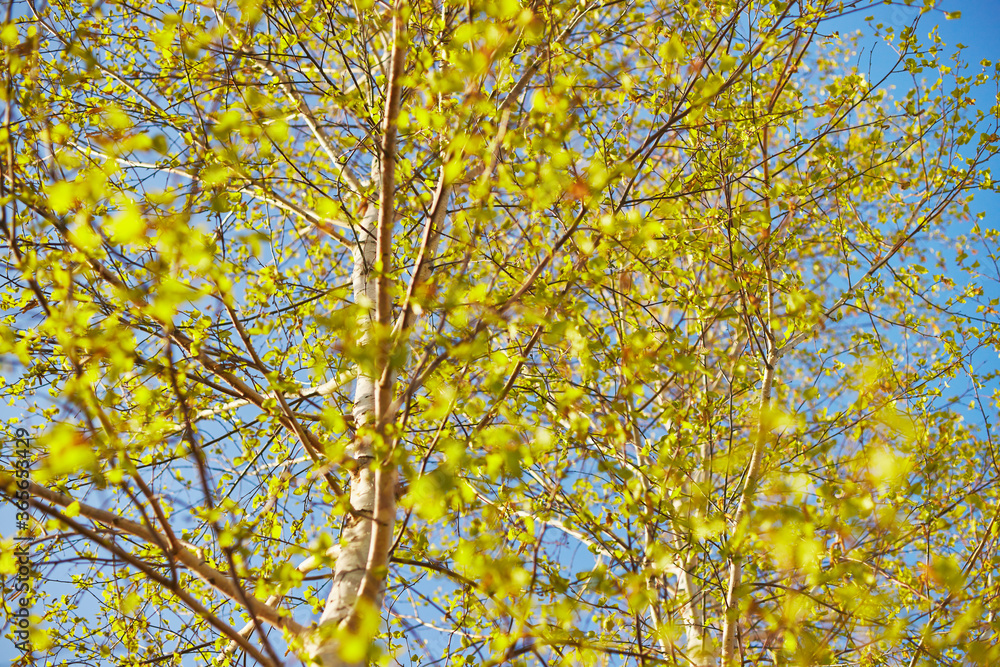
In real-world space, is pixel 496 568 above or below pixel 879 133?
below

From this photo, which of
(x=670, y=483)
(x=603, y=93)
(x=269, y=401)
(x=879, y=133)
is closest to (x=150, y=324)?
(x=269, y=401)

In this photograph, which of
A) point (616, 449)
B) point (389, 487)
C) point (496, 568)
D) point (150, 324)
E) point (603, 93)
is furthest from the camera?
point (603, 93)

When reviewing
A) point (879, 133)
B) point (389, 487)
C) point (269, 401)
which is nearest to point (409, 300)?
point (389, 487)

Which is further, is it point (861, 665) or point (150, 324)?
point (861, 665)

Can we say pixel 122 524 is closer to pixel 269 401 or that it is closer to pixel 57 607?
pixel 269 401

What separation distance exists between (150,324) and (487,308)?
6.01 feet

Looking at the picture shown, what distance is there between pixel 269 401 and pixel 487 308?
1042 millimetres

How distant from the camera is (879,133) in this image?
4.39 metres

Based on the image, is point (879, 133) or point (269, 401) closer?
point (269, 401)

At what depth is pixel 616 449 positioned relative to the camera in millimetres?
3160

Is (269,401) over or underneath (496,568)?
over

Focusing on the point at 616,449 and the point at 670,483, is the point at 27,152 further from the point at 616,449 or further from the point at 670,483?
the point at 670,483

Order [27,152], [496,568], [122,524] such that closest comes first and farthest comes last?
[496,568]
[122,524]
[27,152]

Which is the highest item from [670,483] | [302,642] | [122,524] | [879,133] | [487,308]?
[879,133]
